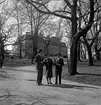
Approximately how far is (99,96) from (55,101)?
6.55 feet

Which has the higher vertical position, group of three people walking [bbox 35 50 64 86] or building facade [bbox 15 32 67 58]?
building facade [bbox 15 32 67 58]

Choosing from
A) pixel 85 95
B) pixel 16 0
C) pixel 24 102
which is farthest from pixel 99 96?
pixel 16 0

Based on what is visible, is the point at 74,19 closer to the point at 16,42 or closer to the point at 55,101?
the point at 55,101

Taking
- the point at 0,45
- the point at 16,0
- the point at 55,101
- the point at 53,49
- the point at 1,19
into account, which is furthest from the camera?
the point at 53,49

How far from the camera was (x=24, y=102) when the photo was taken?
20.5ft

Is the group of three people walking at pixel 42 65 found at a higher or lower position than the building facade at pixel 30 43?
lower

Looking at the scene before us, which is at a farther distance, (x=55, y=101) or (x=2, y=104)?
(x=55, y=101)

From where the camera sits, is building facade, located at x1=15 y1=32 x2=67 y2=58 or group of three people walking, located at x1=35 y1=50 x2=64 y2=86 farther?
building facade, located at x1=15 y1=32 x2=67 y2=58

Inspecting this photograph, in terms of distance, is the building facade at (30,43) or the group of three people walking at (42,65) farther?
the building facade at (30,43)

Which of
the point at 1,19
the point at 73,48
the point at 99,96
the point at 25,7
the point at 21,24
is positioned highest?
the point at 1,19

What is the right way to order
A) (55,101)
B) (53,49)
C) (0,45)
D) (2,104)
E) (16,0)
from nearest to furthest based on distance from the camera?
(2,104) → (55,101) → (16,0) → (0,45) → (53,49)

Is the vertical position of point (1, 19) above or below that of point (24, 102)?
above

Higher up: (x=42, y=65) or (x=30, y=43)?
(x=30, y=43)

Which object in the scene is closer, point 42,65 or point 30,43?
point 42,65
